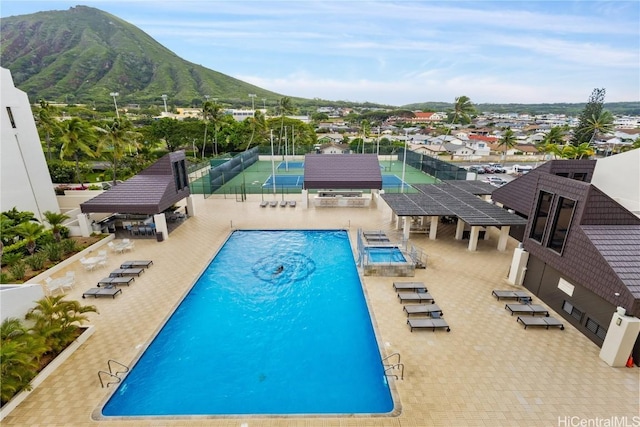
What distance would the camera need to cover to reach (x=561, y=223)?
1221 cm

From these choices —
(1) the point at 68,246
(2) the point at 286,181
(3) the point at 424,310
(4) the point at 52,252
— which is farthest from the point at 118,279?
(2) the point at 286,181

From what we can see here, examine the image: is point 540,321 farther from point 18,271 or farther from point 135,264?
point 18,271

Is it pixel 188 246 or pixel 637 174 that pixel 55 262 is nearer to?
pixel 188 246

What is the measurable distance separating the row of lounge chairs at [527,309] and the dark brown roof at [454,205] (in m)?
4.43

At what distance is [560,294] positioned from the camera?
12.2 metres

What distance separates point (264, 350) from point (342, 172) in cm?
1774

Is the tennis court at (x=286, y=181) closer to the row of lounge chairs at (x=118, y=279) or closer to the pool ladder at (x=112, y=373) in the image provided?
the row of lounge chairs at (x=118, y=279)

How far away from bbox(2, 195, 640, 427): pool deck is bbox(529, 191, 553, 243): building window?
2773 mm

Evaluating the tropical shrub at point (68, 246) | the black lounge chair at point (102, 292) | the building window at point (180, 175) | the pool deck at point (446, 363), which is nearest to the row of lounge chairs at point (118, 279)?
the black lounge chair at point (102, 292)

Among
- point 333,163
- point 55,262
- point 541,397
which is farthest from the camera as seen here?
point 333,163

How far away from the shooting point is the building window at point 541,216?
41.6 ft

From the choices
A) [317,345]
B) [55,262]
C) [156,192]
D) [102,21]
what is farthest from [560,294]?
[102,21]

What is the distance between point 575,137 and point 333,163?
61.5 m

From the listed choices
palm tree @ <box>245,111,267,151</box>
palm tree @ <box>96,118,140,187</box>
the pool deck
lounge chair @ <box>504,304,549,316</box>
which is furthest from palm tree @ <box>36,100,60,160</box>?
lounge chair @ <box>504,304,549,316</box>
